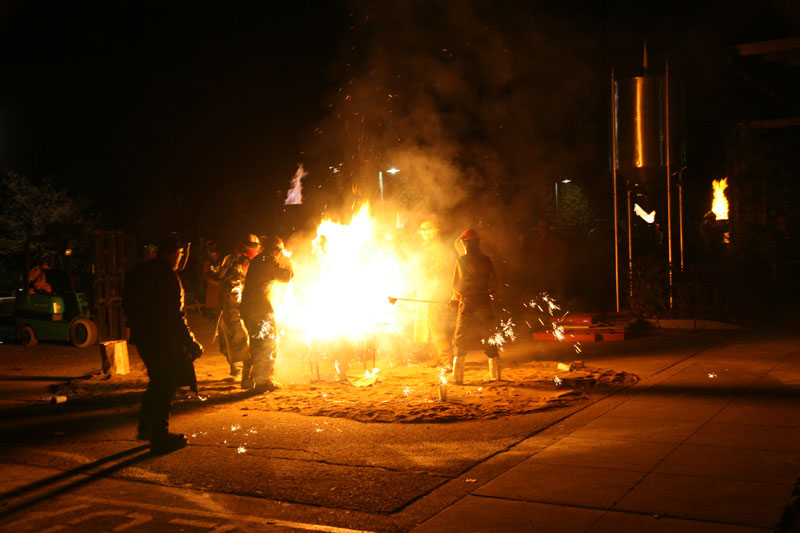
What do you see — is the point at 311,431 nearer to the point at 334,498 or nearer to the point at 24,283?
the point at 334,498

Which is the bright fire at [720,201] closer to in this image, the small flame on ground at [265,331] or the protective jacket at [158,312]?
the small flame on ground at [265,331]

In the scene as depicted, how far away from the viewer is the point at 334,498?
504 centimetres

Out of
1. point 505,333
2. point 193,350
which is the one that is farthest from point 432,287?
point 193,350

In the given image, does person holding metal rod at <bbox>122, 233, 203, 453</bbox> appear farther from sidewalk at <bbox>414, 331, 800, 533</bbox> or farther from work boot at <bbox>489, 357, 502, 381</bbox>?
work boot at <bbox>489, 357, 502, 381</bbox>

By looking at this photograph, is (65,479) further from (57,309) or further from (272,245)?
(57,309)

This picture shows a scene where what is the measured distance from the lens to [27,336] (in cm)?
1475

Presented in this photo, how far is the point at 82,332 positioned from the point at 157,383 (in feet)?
28.2

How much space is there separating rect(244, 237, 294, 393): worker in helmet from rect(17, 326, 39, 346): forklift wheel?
299 inches

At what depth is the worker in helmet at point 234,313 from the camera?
998 cm

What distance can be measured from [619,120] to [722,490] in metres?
10.2

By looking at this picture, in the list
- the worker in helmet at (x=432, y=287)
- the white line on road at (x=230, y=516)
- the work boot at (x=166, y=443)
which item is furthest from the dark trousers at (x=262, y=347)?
the white line on road at (x=230, y=516)

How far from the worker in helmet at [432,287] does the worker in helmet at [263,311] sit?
282cm

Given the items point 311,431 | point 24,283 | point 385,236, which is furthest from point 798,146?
point 24,283

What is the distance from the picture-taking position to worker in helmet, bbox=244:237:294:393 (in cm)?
895
